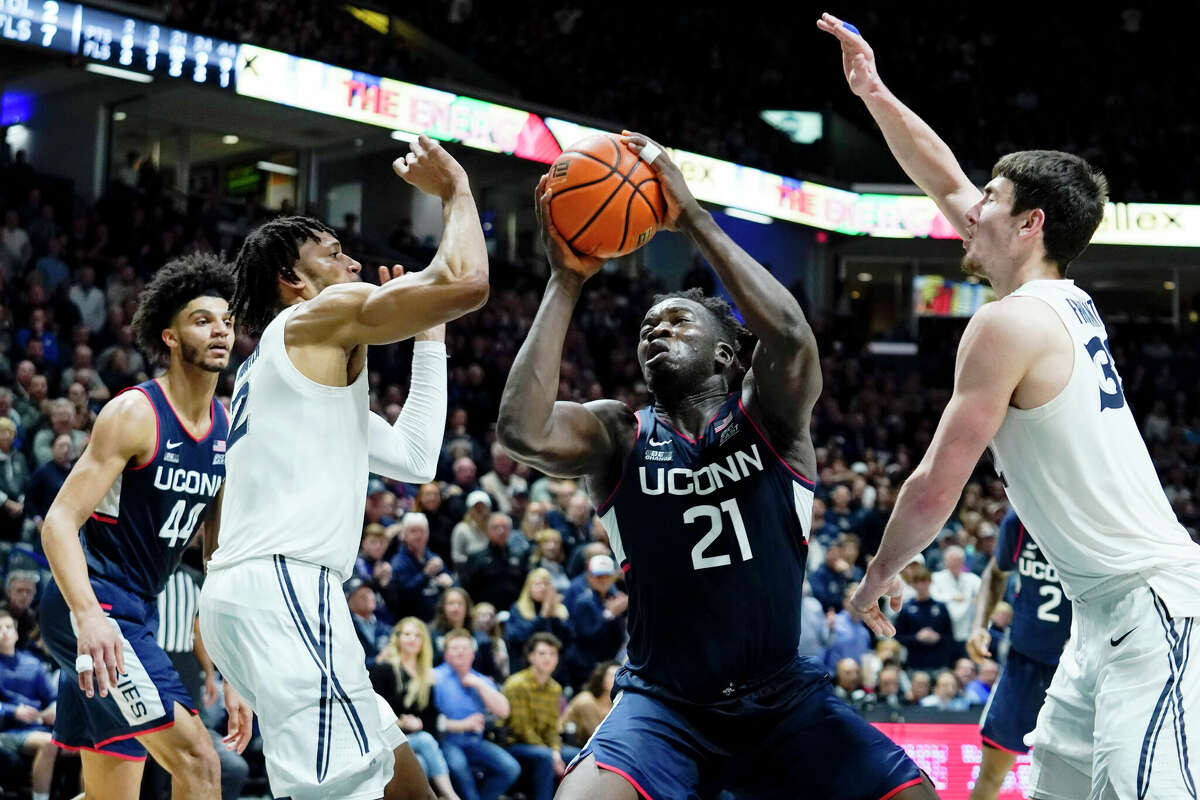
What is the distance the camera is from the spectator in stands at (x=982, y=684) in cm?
1071

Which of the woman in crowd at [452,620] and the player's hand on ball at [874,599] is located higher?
the player's hand on ball at [874,599]

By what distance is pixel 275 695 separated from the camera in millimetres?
3510

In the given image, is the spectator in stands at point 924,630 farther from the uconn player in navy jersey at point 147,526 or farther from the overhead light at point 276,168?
the overhead light at point 276,168

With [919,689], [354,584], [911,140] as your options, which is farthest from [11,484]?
[911,140]

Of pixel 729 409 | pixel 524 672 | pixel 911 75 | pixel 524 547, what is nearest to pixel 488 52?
pixel 911 75

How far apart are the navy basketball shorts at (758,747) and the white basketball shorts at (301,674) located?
59 cm

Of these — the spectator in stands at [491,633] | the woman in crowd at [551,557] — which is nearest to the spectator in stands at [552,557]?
the woman in crowd at [551,557]

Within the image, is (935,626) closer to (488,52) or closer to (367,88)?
(367,88)

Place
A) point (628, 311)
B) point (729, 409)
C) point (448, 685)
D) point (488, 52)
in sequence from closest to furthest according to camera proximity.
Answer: point (729, 409), point (448, 685), point (628, 311), point (488, 52)

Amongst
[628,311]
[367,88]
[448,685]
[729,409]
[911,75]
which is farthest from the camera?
[911,75]

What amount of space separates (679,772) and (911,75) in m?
24.7

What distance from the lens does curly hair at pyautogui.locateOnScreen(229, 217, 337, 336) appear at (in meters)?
4.16

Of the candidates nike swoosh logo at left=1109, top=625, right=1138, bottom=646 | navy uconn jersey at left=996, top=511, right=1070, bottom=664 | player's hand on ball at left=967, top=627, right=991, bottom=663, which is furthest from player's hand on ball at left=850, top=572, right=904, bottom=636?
player's hand on ball at left=967, top=627, right=991, bottom=663

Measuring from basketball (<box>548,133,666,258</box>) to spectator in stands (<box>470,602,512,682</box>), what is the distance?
598 centimetres
